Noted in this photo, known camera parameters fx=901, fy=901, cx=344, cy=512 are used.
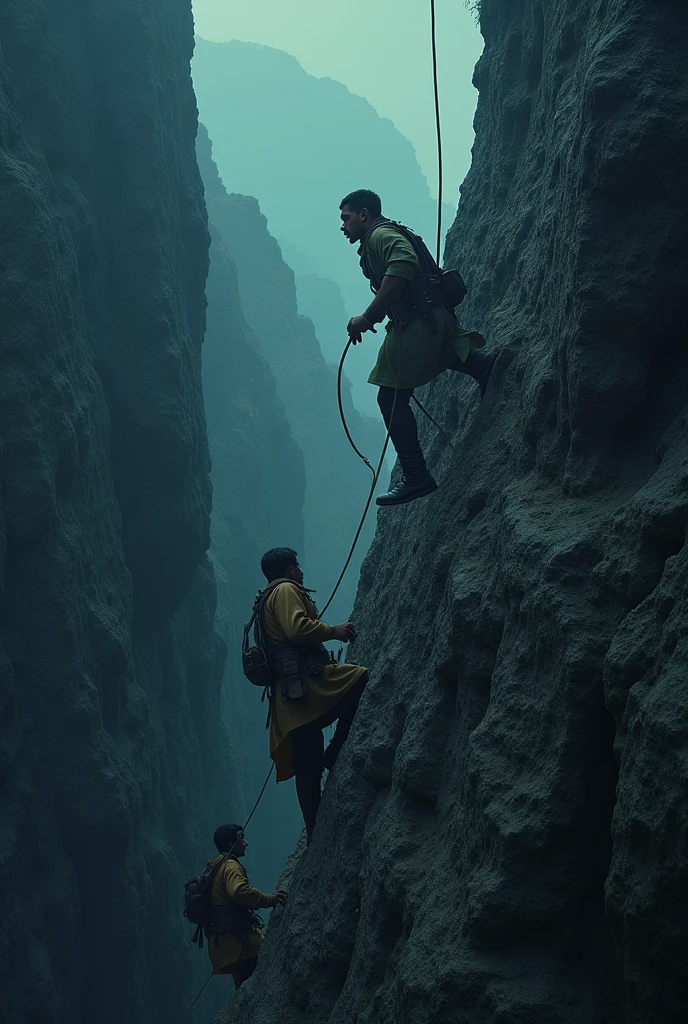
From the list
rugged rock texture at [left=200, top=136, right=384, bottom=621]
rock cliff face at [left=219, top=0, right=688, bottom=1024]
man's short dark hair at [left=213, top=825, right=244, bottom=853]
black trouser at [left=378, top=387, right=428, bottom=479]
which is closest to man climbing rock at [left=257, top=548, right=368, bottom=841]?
rock cliff face at [left=219, top=0, right=688, bottom=1024]

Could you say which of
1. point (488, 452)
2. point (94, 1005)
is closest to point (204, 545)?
point (94, 1005)

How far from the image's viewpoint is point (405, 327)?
5172mm

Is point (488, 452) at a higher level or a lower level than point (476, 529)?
higher

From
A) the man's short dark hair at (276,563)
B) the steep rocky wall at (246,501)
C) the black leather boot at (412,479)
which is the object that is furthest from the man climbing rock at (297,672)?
the steep rocky wall at (246,501)

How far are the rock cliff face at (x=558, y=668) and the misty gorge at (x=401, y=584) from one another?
0.05ft

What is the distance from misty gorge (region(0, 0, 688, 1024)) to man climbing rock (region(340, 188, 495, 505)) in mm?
23

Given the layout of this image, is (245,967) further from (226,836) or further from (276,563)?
(276,563)

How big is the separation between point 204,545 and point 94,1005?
7335 millimetres

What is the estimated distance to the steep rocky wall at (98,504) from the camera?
9258 millimetres

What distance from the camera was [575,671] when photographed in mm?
3189

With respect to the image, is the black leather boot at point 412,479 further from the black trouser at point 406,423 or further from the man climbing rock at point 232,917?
the man climbing rock at point 232,917

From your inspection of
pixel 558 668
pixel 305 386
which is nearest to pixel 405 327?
pixel 558 668

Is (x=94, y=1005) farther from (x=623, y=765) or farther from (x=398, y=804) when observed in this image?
(x=623, y=765)

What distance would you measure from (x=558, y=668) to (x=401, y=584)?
116 inches
